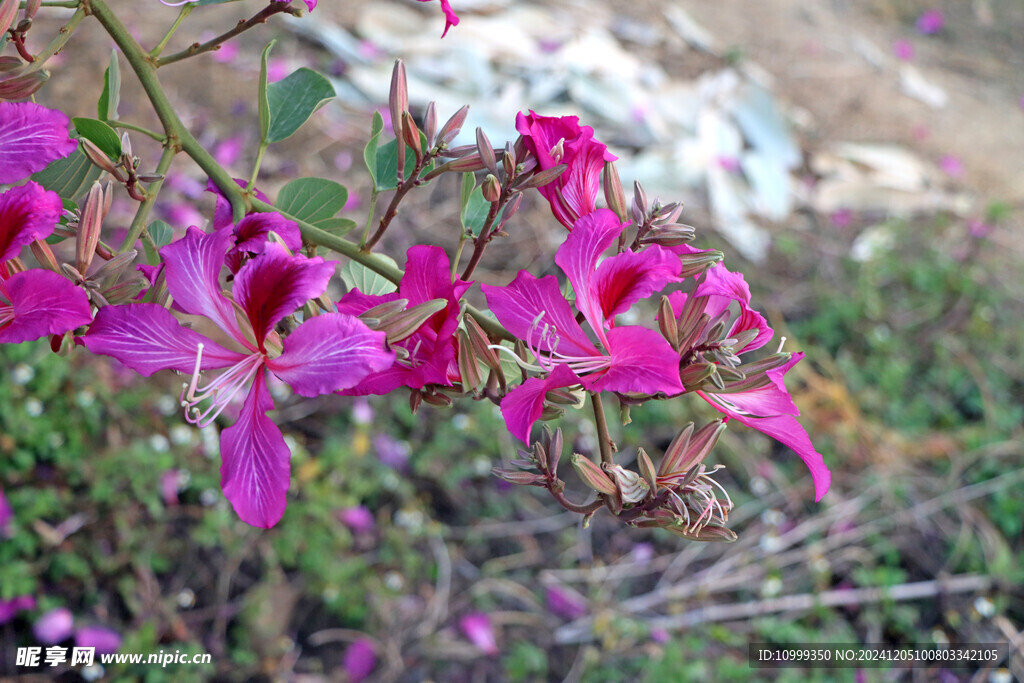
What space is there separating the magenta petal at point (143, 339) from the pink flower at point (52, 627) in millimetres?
1273

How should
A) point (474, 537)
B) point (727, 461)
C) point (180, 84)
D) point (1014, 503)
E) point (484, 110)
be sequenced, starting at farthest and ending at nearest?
point (484, 110) → point (180, 84) → point (727, 461) → point (1014, 503) → point (474, 537)

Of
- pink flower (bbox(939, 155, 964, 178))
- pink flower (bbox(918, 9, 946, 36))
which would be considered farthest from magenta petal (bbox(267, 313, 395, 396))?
pink flower (bbox(918, 9, 946, 36))

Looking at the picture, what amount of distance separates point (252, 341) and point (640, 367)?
0.30 metres

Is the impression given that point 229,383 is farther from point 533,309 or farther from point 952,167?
point 952,167

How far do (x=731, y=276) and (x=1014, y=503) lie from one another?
230cm

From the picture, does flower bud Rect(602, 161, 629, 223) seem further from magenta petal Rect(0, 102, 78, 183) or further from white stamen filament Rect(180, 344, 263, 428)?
magenta petal Rect(0, 102, 78, 183)

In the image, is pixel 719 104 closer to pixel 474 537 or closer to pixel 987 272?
pixel 987 272

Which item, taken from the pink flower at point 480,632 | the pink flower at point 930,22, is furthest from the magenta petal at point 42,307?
the pink flower at point 930,22

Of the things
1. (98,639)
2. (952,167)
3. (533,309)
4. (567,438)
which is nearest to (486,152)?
(533,309)

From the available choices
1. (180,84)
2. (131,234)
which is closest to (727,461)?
(131,234)

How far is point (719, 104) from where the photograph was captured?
4016mm

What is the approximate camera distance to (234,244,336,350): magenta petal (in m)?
0.52

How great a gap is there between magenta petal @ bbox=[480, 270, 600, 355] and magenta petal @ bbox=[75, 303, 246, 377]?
0.75 ft

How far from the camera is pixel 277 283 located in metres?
0.54
